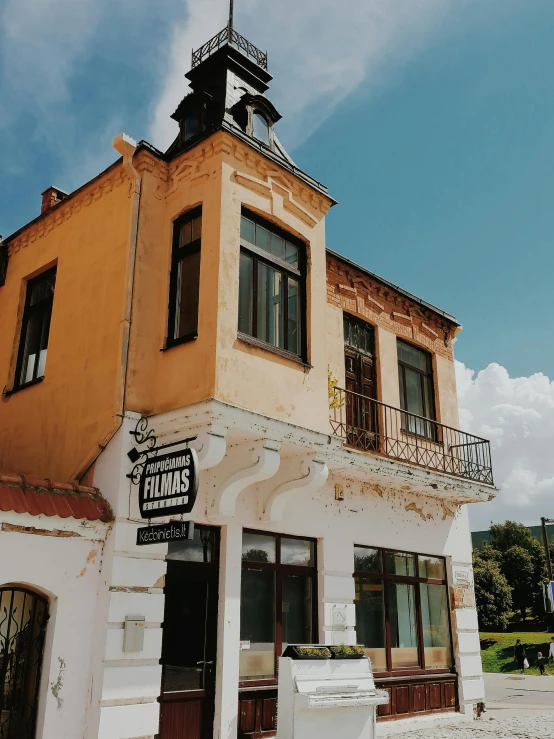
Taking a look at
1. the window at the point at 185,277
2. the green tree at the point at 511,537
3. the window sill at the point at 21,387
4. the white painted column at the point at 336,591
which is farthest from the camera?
the green tree at the point at 511,537

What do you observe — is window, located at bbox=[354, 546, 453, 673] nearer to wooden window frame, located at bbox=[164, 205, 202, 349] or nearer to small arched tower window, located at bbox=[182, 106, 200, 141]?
wooden window frame, located at bbox=[164, 205, 202, 349]

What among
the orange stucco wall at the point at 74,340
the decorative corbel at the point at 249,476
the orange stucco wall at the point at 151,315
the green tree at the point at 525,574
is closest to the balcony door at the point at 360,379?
the orange stucco wall at the point at 151,315

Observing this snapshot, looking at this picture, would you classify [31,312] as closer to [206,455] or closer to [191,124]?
[191,124]

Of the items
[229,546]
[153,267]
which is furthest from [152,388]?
[229,546]

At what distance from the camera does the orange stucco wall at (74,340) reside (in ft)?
29.1

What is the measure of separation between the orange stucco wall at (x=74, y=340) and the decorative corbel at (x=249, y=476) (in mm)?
1736

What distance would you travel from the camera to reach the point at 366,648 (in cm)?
1072

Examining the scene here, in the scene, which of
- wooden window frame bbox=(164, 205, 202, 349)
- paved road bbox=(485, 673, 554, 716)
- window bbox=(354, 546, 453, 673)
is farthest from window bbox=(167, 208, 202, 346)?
paved road bbox=(485, 673, 554, 716)

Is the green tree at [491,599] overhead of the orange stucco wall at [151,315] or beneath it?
beneath

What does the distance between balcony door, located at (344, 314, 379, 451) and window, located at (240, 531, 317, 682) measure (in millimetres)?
2388

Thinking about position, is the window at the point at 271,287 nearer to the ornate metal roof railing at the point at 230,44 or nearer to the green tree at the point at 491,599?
the ornate metal roof railing at the point at 230,44

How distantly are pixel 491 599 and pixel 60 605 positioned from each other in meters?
34.9

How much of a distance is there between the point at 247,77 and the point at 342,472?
683 cm

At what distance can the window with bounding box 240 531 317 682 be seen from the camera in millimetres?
9117
